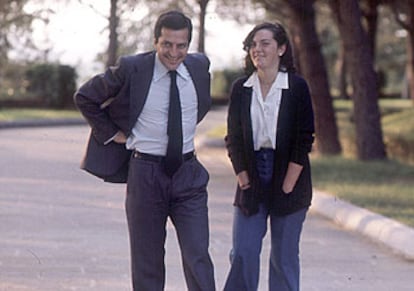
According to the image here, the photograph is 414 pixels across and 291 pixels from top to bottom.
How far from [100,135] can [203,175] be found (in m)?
0.64

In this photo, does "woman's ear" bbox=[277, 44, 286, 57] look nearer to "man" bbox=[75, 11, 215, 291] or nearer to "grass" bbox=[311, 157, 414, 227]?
"man" bbox=[75, 11, 215, 291]

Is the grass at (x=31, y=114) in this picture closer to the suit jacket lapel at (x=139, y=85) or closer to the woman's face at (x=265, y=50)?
the woman's face at (x=265, y=50)

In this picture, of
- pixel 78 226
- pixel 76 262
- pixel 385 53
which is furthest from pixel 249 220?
pixel 385 53

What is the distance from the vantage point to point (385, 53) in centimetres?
6688

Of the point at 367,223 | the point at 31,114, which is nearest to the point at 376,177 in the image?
the point at 367,223

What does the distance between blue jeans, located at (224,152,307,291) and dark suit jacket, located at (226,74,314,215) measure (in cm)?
6

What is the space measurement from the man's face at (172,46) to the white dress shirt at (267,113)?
0.67 meters

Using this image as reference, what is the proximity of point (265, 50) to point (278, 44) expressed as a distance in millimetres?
87

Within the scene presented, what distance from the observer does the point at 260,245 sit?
6863 millimetres

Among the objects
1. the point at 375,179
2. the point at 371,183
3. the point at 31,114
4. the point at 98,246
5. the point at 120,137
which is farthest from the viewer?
the point at 31,114

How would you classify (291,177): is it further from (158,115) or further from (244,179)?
(158,115)

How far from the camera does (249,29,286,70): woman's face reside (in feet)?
21.9

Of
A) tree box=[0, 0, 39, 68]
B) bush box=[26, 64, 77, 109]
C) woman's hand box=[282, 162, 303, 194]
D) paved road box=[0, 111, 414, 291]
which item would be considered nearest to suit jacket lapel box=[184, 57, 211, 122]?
woman's hand box=[282, 162, 303, 194]

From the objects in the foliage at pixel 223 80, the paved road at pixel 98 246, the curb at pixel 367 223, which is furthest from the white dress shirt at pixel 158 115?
the foliage at pixel 223 80
